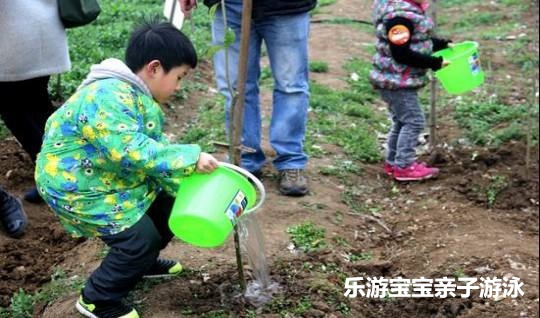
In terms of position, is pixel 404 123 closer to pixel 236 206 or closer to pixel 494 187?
pixel 494 187

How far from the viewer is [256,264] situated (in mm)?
3031

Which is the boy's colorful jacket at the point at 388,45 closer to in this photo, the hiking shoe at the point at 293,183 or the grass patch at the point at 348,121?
the grass patch at the point at 348,121

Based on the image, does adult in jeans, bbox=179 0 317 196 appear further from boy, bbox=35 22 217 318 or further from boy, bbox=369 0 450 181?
boy, bbox=35 22 217 318

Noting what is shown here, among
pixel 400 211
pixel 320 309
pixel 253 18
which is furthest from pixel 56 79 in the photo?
pixel 320 309

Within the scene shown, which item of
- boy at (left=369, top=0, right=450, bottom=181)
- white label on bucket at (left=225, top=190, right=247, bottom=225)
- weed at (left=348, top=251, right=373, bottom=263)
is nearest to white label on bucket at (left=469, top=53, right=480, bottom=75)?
boy at (left=369, top=0, right=450, bottom=181)

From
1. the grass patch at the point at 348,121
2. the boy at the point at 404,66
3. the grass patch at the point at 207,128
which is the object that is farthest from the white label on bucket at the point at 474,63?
the grass patch at the point at 207,128

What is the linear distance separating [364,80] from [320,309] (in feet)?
13.7

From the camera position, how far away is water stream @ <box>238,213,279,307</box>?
2867mm

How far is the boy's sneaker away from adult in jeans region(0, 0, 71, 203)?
215 centimetres

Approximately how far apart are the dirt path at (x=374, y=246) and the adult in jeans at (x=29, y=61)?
23.8 inches

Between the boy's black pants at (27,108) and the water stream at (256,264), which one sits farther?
the boy's black pants at (27,108)

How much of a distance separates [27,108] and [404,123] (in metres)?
2.24

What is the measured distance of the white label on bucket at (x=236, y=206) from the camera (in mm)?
2342

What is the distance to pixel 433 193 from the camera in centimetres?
434
